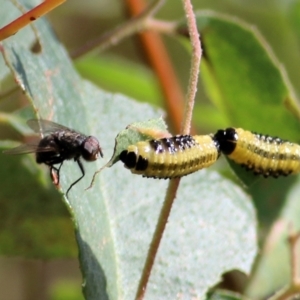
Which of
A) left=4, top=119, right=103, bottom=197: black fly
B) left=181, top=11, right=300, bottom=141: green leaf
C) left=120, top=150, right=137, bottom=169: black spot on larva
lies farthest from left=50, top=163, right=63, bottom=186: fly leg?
left=181, top=11, right=300, bottom=141: green leaf

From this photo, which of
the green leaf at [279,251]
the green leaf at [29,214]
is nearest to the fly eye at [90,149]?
the green leaf at [29,214]

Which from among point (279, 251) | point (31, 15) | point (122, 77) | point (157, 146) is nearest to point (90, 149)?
point (157, 146)

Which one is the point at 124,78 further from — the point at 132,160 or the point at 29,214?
the point at 132,160

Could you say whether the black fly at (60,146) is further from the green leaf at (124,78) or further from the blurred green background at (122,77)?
the green leaf at (124,78)

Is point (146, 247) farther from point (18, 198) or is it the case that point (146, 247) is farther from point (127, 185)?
point (18, 198)

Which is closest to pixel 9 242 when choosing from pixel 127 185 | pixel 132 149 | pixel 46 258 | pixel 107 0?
pixel 46 258

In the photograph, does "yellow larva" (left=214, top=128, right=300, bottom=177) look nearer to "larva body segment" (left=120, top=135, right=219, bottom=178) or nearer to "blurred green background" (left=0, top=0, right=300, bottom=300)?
"larva body segment" (left=120, top=135, right=219, bottom=178)
